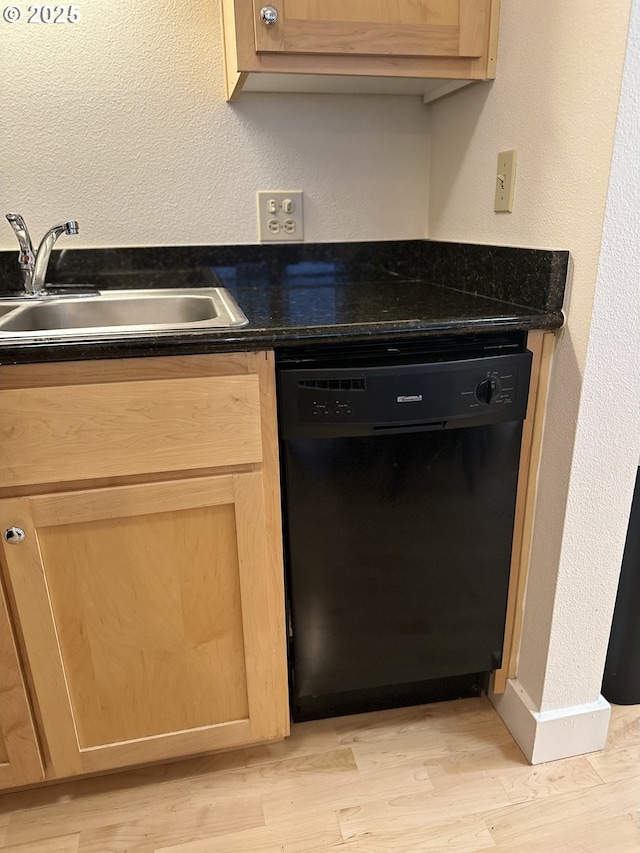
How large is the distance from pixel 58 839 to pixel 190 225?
137 cm

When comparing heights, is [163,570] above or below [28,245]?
below

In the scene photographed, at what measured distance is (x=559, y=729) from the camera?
49.4 inches

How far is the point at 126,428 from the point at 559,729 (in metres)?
1.08

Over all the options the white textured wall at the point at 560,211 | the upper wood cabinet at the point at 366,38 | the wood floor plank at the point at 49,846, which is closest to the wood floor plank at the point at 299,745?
the wood floor plank at the point at 49,846

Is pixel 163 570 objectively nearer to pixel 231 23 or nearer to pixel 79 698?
pixel 79 698

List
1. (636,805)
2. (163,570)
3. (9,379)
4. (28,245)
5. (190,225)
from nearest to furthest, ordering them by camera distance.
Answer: (9,379)
(163,570)
(636,805)
(28,245)
(190,225)

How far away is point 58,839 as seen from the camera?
1.12 m

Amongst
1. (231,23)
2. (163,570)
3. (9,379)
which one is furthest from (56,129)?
(163,570)

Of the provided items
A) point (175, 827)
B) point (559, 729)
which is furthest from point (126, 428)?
point (559, 729)

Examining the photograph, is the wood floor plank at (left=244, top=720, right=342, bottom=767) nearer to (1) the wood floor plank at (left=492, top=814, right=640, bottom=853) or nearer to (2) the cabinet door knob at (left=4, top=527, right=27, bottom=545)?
(1) the wood floor plank at (left=492, top=814, right=640, bottom=853)

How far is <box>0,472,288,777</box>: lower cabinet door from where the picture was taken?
1.02 metres

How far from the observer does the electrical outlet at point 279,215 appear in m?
1.53

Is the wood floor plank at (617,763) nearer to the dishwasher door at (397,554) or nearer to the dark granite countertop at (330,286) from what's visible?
the dishwasher door at (397,554)

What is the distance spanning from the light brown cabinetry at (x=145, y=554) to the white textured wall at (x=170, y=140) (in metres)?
0.69
